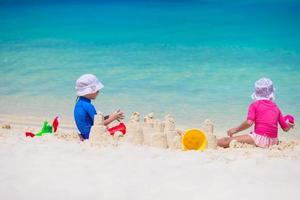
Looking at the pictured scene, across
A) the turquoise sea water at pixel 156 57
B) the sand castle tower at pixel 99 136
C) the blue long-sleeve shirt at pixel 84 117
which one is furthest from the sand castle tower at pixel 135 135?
Answer: the turquoise sea water at pixel 156 57

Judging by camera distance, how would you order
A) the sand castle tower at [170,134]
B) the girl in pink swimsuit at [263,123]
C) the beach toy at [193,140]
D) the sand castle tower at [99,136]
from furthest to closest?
the girl in pink swimsuit at [263,123] → the sand castle tower at [170,134] → the beach toy at [193,140] → the sand castle tower at [99,136]

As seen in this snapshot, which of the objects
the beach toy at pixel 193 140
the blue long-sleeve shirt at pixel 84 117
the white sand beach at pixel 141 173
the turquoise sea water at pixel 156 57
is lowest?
the white sand beach at pixel 141 173

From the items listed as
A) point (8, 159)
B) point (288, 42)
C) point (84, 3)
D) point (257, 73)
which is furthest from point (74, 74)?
point (84, 3)

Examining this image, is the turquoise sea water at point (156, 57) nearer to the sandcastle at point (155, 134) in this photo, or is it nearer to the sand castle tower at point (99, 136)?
the sandcastle at point (155, 134)

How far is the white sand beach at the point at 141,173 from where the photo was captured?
12.8ft

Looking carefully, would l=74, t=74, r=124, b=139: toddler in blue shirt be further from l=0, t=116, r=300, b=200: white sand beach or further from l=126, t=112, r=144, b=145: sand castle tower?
l=0, t=116, r=300, b=200: white sand beach

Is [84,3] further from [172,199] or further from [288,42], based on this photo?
[172,199]

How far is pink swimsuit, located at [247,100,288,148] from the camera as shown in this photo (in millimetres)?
5871

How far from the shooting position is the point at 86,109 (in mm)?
5934

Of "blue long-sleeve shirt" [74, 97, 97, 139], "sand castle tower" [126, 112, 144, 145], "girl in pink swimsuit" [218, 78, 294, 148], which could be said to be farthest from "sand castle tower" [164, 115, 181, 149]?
"blue long-sleeve shirt" [74, 97, 97, 139]

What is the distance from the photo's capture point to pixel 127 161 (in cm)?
444

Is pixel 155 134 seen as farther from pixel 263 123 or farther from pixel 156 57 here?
pixel 156 57

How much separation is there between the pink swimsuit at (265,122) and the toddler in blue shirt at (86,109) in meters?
1.30

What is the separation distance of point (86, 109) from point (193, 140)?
123 centimetres
